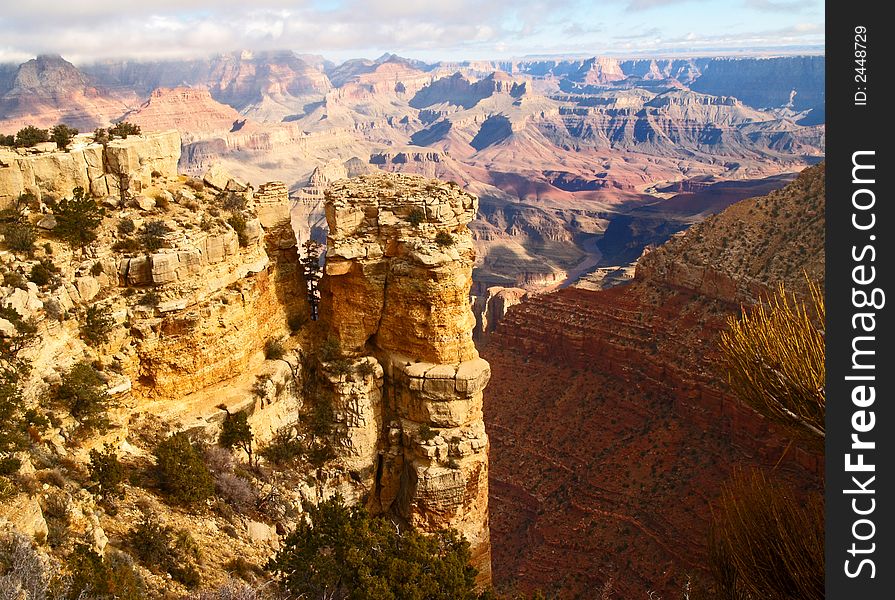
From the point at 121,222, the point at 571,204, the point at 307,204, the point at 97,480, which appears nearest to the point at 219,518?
the point at 97,480

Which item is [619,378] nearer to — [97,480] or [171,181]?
[171,181]

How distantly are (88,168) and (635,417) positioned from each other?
103 ft

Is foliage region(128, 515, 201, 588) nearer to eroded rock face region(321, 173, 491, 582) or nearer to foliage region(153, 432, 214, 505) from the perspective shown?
foliage region(153, 432, 214, 505)

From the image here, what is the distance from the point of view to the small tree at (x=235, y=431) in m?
18.2

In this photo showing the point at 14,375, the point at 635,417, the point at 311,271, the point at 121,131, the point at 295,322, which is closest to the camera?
the point at 14,375

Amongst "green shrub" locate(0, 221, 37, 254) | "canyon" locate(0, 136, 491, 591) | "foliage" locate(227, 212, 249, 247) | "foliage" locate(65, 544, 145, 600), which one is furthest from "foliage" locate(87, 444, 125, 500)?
"foliage" locate(227, 212, 249, 247)

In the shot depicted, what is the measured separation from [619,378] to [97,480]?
33.1 metres

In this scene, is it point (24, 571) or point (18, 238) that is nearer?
point (24, 571)

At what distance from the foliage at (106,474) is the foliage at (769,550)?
46.6 ft

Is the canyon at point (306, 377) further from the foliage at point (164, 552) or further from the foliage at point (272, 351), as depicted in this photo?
the foliage at point (164, 552)

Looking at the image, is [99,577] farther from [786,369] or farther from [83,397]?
[786,369]

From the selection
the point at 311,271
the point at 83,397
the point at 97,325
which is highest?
the point at 97,325

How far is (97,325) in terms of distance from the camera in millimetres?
16031

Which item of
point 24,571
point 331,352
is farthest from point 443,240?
point 24,571
